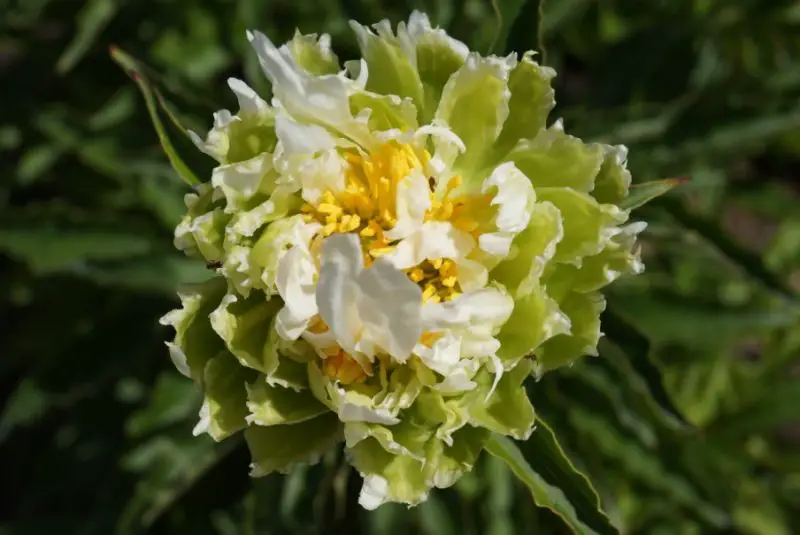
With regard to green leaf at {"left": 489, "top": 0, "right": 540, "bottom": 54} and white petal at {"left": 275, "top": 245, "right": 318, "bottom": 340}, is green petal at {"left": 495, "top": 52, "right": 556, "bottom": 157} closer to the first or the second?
green leaf at {"left": 489, "top": 0, "right": 540, "bottom": 54}

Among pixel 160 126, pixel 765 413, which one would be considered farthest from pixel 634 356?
pixel 765 413

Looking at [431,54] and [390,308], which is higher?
[431,54]

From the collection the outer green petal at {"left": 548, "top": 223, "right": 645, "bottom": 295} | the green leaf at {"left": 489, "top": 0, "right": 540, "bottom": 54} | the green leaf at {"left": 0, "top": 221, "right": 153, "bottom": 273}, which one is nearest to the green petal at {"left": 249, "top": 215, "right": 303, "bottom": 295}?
the outer green petal at {"left": 548, "top": 223, "right": 645, "bottom": 295}

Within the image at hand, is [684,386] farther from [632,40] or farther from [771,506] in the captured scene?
[632,40]

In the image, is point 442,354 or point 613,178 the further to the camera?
point 613,178

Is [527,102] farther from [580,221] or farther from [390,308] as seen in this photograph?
[390,308]

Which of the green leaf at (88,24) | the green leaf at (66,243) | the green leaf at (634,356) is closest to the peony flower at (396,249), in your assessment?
the green leaf at (634,356)
